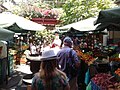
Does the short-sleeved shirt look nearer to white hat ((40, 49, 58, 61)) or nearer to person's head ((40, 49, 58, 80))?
person's head ((40, 49, 58, 80))

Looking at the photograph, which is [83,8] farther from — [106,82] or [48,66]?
[48,66]

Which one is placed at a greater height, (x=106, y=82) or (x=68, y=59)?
(x=68, y=59)

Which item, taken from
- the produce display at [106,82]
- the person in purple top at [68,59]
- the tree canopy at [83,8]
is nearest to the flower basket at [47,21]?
the tree canopy at [83,8]

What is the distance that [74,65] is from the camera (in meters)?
7.68

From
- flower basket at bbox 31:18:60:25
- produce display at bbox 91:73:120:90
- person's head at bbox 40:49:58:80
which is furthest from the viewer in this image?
flower basket at bbox 31:18:60:25

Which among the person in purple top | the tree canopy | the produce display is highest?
the tree canopy

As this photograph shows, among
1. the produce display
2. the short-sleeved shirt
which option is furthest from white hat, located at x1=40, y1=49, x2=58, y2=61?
the produce display

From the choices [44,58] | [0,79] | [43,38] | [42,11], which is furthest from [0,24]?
[42,11]

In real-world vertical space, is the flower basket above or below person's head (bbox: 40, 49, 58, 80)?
above

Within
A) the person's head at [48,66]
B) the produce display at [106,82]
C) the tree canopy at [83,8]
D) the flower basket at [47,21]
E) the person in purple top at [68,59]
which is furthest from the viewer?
the flower basket at [47,21]

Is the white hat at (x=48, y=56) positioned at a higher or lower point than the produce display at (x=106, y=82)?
higher

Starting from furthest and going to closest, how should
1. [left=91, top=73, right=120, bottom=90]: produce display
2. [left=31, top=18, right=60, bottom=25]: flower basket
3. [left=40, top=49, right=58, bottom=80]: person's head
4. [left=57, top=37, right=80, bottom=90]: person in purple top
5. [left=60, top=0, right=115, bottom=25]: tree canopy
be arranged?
[left=31, top=18, right=60, bottom=25]: flower basket, [left=60, top=0, right=115, bottom=25]: tree canopy, [left=57, top=37, right=80, bottom=90]: person in purple top, [left=91, top=73, right=120, bottom=90]: produce display, [left=40, top=49, right=58, bottom=80]: person's head

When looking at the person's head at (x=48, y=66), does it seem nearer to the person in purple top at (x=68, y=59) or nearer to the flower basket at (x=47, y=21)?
the person in purple top at (x=68, y=59)

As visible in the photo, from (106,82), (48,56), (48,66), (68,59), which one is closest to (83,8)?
(68,59)
